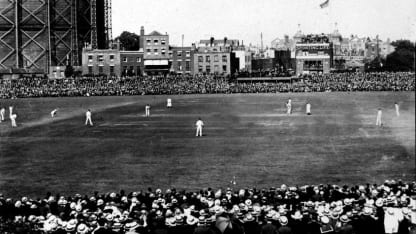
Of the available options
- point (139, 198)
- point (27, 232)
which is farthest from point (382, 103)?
point (27, 232)

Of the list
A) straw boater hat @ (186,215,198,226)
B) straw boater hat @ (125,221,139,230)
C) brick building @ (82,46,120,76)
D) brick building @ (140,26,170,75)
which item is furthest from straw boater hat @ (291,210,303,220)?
brick building @ (140,26,170,75)

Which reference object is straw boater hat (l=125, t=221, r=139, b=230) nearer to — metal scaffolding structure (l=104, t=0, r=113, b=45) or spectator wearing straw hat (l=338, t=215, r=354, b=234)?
spectator wearing straw hat (l=338, t=215, r=354, b=234)

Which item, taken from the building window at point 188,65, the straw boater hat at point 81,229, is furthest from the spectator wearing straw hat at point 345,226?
the building window at point 188,65

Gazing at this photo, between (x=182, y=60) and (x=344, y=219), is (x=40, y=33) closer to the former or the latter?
(x=182, y=60)

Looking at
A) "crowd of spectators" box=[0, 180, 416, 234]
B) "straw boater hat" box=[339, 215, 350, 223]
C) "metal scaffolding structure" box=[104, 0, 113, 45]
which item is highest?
"metal scaffolding structure" box=[104, 0, 113, 45]

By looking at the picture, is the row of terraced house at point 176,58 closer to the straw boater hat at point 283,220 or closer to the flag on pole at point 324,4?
the flag on pole at point 324,4

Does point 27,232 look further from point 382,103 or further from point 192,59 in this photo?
point 192,59
